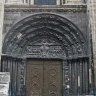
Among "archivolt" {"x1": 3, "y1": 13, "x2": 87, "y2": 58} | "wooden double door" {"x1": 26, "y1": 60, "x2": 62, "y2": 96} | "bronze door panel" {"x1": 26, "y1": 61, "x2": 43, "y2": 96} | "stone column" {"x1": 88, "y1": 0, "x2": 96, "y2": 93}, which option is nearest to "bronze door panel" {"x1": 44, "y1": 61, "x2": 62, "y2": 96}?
"wooden double door" {"x1": 26, "y1": 60, "x2": 62, "y2": 96}

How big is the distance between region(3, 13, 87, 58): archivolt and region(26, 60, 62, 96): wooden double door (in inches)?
18.4

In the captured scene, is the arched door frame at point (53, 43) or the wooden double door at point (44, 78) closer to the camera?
the arched door frame at point (53, 43)

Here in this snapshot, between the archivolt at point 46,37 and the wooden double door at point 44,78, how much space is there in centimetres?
47

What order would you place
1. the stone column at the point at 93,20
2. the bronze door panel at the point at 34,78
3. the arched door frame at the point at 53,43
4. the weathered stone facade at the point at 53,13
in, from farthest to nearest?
1. the bronze door panel at the point at 34,78
2. the arched door frame at the point at 53,43
3. the weathered stone facade at the point at 53,13
4. the stone column at the point at 93,20

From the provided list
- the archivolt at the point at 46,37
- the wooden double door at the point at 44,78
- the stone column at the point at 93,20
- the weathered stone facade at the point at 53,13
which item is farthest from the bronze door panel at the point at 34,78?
the stone column at the point at 93,20

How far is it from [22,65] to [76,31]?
280 cm

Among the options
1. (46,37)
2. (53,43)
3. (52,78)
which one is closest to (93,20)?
(53,43)

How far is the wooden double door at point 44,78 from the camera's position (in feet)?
44.1

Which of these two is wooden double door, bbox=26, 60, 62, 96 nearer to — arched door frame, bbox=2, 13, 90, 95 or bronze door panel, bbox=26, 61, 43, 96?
bronze door panel, bbox=26, 61, 43, 96

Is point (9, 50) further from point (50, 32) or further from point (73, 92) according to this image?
point (73, 92)

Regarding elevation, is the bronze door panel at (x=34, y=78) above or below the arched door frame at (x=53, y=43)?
below

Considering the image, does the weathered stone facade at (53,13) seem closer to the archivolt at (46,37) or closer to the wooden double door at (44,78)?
the archivolt at (46,37)

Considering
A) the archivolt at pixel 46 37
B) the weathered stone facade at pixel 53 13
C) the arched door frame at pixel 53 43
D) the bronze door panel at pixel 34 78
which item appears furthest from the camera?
the bronze door panel at pixel 34 78

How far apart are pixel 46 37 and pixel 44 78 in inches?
72.8
